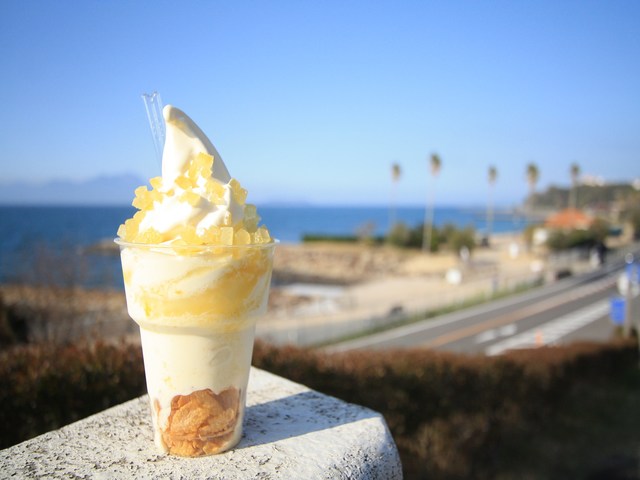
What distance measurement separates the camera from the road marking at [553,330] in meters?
15.9

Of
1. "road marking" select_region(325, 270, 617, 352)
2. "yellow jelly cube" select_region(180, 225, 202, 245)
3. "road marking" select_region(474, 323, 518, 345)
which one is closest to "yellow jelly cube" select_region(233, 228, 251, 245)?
"yellow jelly cube" select_region(180, 225, 202, 245)

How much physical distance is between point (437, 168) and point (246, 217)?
191 feet

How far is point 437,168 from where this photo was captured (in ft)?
190

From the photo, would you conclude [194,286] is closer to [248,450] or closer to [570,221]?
[248,450]

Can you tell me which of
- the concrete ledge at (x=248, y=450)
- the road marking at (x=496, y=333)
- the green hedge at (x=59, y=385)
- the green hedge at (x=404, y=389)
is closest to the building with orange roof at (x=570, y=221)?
the road marking at (x=496, y=333)

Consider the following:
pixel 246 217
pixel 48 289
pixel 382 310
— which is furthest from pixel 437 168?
pixel 246 217

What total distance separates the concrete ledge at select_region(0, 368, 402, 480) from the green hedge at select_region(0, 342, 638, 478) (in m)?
1.11

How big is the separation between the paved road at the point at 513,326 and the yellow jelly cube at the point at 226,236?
37.1 feet

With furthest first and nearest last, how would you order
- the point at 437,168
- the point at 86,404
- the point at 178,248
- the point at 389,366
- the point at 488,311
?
the point at 437,168
the point at 488,311
the point at 389,366
the point at 86,404
the point at 178,248

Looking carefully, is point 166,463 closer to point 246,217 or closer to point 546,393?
point 246,217

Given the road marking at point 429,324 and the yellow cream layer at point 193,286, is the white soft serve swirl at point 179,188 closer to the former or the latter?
the yellow cream layer at point 193,286

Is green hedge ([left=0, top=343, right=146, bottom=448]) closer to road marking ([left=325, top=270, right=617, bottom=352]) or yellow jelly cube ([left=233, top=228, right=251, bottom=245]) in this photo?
yellow jelly cube ([left=233, top=228, right=251, bottom=245])

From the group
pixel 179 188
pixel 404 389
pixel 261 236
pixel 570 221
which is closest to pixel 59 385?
pixel 179 188

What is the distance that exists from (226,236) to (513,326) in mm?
19362
